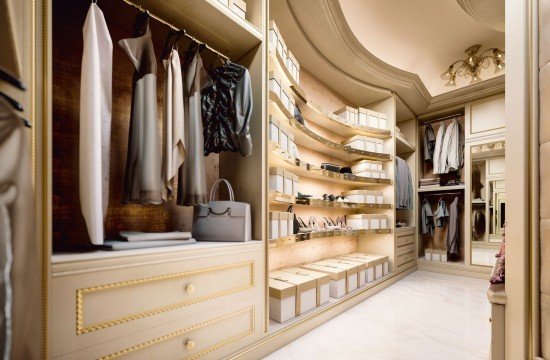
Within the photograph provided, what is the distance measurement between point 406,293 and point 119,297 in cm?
311

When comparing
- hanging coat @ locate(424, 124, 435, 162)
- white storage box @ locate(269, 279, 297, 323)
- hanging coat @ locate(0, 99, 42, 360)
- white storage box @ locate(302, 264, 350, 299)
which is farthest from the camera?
hanging coat @ locate(424, 124, 435, 162)

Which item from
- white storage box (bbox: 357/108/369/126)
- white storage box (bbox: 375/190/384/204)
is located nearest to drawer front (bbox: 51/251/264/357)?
white storage box (bbox: 375/190/384/204)

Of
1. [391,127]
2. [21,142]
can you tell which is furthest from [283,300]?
[391,127]

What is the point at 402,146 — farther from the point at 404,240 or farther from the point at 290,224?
the point at 290,224

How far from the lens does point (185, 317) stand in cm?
133

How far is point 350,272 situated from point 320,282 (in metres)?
0.56

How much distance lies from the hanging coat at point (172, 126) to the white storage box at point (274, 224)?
0.81m

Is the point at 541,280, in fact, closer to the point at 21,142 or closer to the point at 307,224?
the point at 21,142

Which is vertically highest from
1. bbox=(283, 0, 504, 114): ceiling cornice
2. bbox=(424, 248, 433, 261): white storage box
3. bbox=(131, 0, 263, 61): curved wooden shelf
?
bbox=(283, 0, 504, 114): ceiling cornice

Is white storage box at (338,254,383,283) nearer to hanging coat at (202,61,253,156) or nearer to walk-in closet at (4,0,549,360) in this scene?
walk-in closet at (4,0,549,360)

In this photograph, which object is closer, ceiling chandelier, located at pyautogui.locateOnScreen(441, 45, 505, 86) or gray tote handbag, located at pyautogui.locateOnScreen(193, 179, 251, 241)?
gray tote handbag, located at pyautogui.locateOnScreen(193, 179, 251, 241)

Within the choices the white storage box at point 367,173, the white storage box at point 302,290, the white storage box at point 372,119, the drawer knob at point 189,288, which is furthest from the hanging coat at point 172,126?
the white storage box at point 372,119

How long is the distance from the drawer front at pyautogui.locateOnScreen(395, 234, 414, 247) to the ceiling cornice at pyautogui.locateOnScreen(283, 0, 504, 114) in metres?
2.14

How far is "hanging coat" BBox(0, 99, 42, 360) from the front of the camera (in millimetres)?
501
